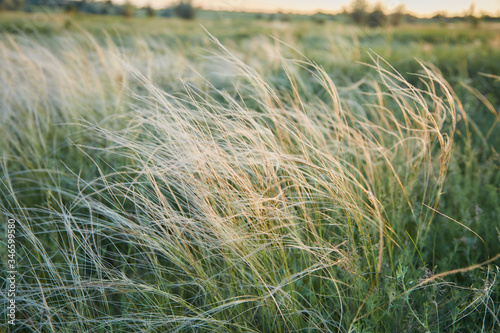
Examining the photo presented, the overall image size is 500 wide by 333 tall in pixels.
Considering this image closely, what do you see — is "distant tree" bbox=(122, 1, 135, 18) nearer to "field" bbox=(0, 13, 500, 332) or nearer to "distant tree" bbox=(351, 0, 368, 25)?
"distant tree" bbox=(351, 0, 368, 25)

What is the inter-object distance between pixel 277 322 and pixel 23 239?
1305 millimetres

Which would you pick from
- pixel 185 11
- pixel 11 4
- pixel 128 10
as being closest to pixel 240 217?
pixel 11 4

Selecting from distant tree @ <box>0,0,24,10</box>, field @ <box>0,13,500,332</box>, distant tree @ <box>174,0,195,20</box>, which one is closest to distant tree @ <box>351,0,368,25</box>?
field @ <box>0,13,500,332</box>

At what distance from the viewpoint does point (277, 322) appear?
1140 millimetres

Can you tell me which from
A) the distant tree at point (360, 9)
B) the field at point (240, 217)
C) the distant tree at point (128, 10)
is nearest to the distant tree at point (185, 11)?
the distant tree at point (128, 10)

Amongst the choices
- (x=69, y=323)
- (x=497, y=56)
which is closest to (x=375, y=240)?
(x=69, y=323)

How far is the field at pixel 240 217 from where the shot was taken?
1171 mm

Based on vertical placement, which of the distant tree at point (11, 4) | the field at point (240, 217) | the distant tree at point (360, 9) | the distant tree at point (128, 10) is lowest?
the field at point (240, 217)

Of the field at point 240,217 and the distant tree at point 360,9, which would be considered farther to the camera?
the distant tree at point 360,9

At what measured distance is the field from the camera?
1.17 m

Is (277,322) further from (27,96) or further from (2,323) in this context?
(27,96)

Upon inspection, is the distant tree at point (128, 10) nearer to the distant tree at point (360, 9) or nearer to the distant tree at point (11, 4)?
the distant tree at point (11, 4)

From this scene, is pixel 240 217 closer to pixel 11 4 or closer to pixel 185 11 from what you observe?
pixel 11 4

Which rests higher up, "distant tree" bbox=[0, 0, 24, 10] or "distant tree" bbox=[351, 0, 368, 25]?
"distant tree" bbox=[0, 0, 24, 10]
